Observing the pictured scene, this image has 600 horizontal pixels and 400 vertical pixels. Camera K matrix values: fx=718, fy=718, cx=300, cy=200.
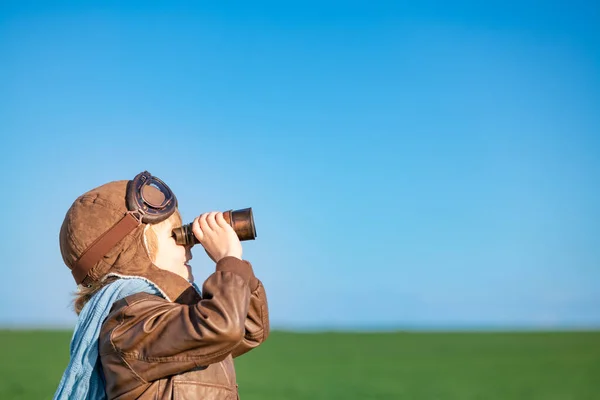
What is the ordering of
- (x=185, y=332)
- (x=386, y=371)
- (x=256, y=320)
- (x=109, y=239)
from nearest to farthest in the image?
(x=185, y=332), (x=109, y=239), (x=256, y=320), (x=386, y=371)

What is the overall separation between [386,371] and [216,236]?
13.8m

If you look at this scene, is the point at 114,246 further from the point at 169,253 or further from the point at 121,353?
the point at 121,353

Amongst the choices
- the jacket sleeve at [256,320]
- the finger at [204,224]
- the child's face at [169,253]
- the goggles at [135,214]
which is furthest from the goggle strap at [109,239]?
the jacket sleeve at [256,320]

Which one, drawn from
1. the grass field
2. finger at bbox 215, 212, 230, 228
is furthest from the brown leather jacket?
the grass field

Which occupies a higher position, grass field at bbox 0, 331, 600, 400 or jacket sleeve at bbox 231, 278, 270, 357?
jacket sleeve at bbox 231, 278, 270, 357

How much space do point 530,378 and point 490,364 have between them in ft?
11.2

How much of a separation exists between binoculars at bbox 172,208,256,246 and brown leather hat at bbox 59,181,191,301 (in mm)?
176

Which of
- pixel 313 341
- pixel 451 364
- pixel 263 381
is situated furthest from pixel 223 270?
pixel 313 341

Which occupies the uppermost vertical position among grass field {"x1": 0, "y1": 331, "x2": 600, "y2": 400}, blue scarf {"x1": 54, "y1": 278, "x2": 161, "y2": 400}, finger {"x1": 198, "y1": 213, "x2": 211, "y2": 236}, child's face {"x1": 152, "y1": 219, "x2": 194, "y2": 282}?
finger {"x1": 198, "y1": 213, "x2": 211, "y2": 236}

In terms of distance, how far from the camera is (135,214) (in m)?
3.10

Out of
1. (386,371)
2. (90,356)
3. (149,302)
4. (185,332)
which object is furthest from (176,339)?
(386,371)

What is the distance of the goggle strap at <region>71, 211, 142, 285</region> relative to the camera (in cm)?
306

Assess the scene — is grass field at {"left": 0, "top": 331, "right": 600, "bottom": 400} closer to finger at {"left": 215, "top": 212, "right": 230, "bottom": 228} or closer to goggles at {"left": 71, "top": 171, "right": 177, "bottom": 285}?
goggles at {"left": 71, "top": 171, "right": 177, "bottom": 285}

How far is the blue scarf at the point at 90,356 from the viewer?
2.90m
